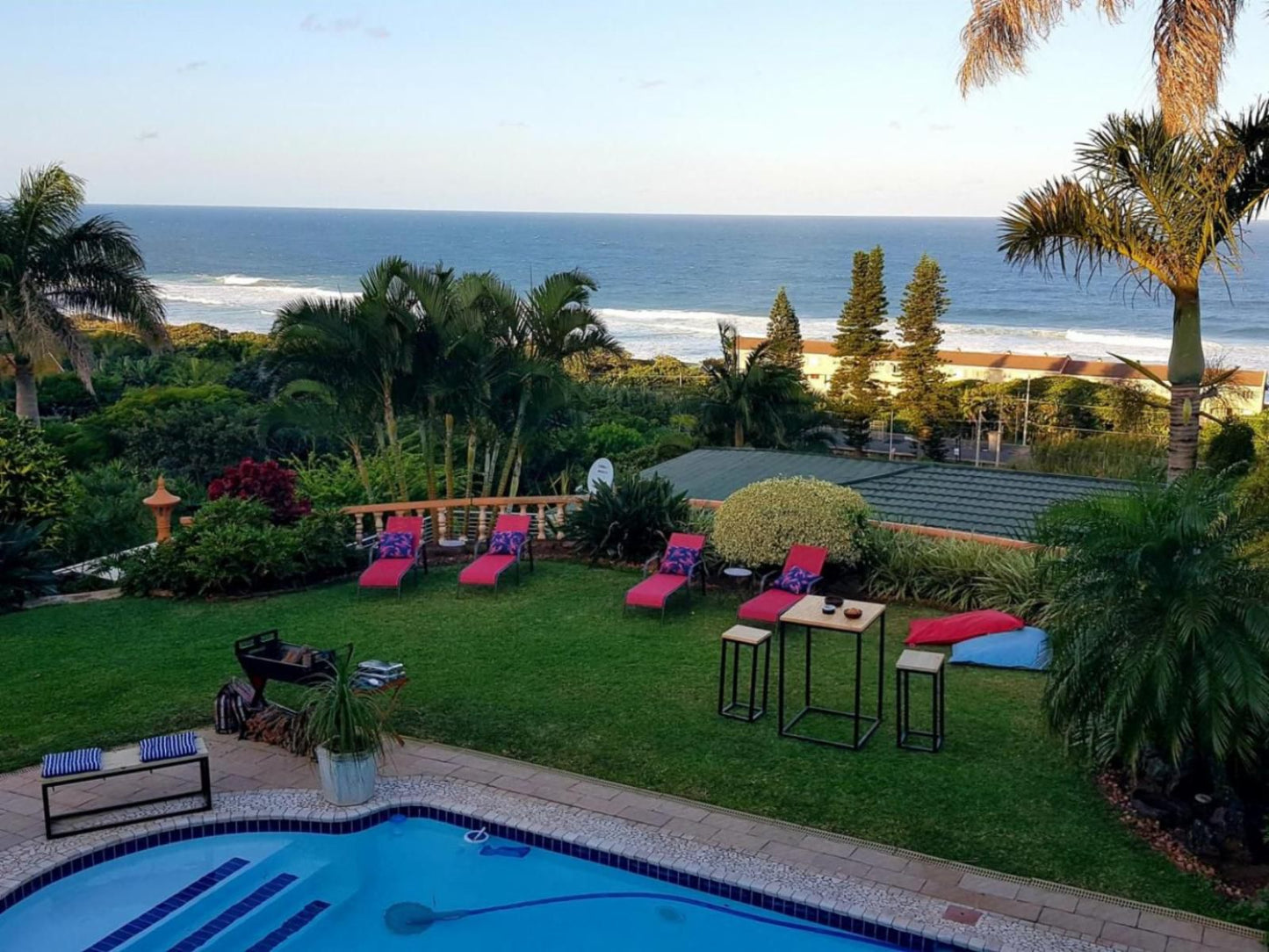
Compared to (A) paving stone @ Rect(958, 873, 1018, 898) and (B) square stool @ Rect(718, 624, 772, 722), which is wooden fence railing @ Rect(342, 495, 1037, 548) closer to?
(B) square stool @ Rect(718, 624, 772, 722)

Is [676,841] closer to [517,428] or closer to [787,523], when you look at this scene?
[787,523]

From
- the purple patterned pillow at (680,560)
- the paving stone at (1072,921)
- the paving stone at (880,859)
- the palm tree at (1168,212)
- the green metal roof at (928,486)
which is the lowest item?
Result: the paving stone at (880,859)

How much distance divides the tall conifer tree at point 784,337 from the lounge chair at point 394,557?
28024mm

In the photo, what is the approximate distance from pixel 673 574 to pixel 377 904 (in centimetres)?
524

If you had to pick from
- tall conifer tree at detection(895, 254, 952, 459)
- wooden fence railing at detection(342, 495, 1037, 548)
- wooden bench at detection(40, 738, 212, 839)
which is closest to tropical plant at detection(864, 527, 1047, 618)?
wooden fence railing at detection(342, 495, 1037, 548)

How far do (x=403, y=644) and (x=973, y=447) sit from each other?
31.8m

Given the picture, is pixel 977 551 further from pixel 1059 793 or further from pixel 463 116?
pixel 463 116

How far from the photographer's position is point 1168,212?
1048cm

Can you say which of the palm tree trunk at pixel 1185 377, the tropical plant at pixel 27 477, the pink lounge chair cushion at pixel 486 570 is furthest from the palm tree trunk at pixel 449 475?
the palm tree trunk at pixel 1185 377

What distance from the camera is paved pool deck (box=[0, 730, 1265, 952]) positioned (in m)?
→ 4.96

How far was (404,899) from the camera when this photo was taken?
5961 millimetres

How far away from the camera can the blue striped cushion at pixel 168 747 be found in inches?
239

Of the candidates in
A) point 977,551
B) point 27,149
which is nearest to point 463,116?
point 27,149

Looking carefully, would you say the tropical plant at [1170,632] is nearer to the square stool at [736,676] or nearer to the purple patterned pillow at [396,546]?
the square stool at [736,676]
